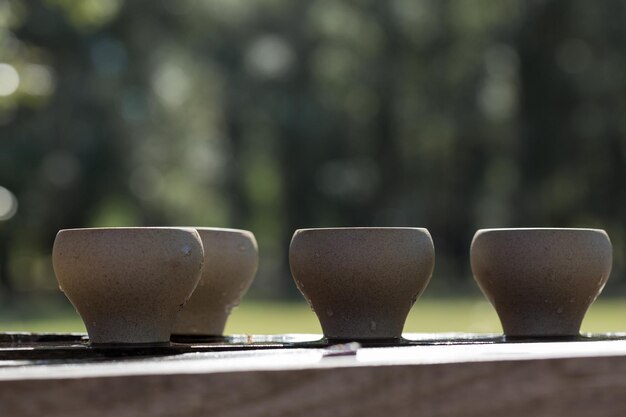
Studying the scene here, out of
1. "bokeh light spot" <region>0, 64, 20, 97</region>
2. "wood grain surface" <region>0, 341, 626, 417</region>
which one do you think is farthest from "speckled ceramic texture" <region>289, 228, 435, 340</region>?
"bokeh light spot" <region>0, 64, 20, 97</region>

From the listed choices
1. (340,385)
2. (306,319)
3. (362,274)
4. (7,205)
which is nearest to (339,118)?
(7,205)

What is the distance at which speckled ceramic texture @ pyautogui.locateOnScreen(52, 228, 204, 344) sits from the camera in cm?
158

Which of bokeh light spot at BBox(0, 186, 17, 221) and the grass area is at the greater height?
bokeh light spot at BBox(0, 186, 17, 221)

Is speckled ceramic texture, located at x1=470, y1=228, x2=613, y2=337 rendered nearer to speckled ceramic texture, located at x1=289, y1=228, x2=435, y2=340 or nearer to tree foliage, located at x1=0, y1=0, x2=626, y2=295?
speckled ceramic texture, located at x1=289, y1=228, x2=435, y2=340

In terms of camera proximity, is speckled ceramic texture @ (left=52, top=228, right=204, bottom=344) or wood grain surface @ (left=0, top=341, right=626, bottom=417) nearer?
wood grain surface @ (left=0, top=341, right=626, bottom=417)

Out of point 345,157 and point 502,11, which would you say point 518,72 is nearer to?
point 502,11

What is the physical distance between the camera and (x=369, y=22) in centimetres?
2561

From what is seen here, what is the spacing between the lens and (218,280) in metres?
2.28

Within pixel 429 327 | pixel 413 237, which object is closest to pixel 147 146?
pixel 429 327

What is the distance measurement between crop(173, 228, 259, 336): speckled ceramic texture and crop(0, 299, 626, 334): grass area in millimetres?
9470

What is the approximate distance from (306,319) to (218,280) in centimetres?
1347

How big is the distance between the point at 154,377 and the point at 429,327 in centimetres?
1219

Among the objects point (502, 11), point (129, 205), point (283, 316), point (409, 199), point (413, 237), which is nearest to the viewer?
point (413, 237)

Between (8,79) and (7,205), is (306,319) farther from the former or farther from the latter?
(8,79)
